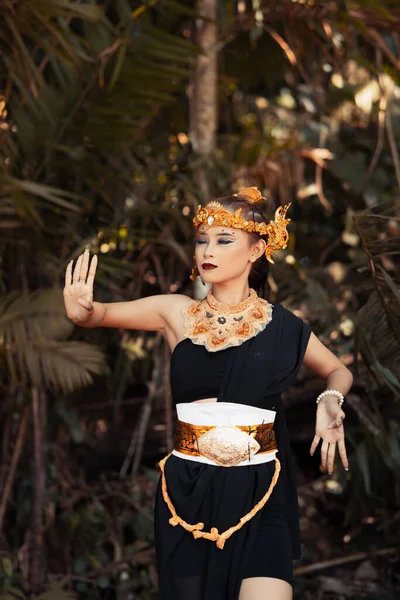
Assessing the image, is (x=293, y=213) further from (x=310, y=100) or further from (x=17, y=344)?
(x=17, y=344)

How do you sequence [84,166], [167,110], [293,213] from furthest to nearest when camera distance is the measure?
[293,213] < [167,110] < [84,166]

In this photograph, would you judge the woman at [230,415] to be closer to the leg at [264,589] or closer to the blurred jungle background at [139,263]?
the leg at [264,589]

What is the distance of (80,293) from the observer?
9.00 feet

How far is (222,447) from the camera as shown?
8.77 ft

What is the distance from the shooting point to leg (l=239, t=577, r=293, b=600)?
2.58 metres

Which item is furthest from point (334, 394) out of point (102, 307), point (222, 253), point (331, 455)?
point (102, 307)

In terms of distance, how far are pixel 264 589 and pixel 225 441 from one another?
43cm

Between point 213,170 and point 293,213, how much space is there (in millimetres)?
1782

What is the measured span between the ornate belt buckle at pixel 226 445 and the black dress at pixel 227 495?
0.13 ft

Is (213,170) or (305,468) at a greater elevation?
(213,170)

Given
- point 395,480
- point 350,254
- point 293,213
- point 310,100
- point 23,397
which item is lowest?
point 395,480

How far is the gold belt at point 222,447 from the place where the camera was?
8.77ft

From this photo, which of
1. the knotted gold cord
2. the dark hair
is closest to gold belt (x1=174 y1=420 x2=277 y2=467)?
the knotted gold cord

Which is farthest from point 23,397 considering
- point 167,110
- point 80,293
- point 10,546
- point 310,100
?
point 310,100
